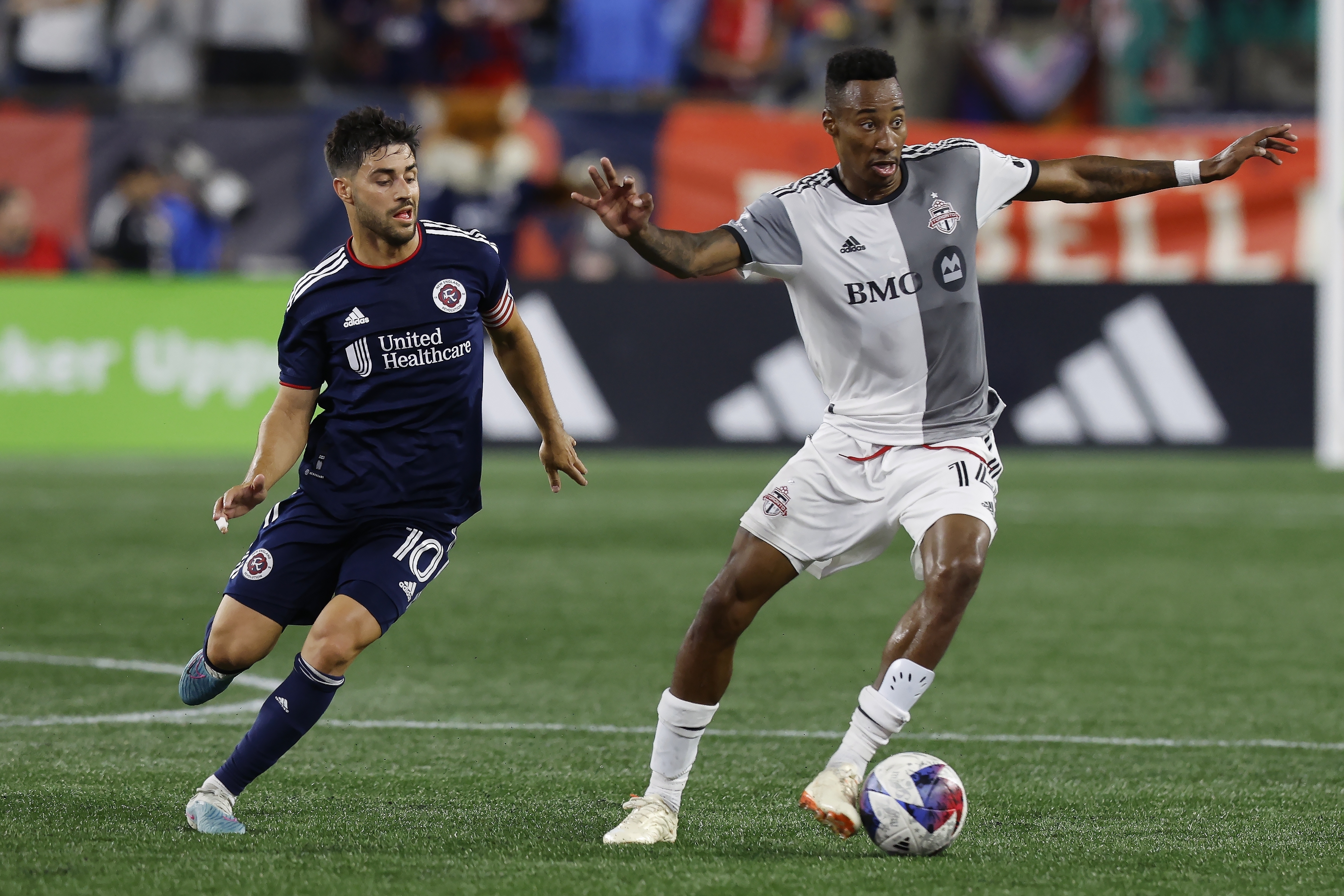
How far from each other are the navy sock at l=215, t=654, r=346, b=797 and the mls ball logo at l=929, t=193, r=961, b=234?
2093mm

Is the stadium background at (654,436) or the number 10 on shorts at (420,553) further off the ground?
the number 10 on shorts at (420,553)

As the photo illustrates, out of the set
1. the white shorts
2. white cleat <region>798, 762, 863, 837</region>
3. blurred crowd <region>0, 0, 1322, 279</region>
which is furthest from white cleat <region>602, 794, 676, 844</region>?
blurred crowd <region>0, 0, 1322, 279</region>

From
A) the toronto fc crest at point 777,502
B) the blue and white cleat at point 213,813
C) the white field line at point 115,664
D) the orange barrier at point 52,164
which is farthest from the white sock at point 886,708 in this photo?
the orange barrier at point 52,164

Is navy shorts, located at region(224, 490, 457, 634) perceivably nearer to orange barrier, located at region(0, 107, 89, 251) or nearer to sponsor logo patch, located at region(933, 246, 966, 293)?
sponsor logo patch, located at region(933, 246, 966, 293)

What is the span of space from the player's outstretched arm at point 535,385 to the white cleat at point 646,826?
978 millimetres

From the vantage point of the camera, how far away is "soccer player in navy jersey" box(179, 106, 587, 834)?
17.4 feet

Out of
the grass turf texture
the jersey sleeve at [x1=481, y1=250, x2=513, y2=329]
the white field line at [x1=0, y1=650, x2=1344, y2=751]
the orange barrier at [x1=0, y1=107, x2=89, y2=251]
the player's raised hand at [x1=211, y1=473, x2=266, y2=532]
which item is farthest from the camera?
the orange barrier at [x1=0, y1=107, x2=89, y2=251]

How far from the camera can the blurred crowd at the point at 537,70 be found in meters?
18.4

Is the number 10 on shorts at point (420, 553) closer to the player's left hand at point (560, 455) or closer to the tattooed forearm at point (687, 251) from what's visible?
the player's left hand at point (560, 455)

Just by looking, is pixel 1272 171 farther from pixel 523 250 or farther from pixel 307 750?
pixel 307 750

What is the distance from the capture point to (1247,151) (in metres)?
5.62

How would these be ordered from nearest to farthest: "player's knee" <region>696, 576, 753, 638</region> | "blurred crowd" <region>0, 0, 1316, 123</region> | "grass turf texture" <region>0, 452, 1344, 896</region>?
1. "grass turf texture" <region>0, 452, 1344, 896</region>
2. "player's knee" <region>696, 576, 753, 638</region>
3. "blurred crowd" <region>0, 0, 1316, 123</region>

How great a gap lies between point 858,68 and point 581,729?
106 inches

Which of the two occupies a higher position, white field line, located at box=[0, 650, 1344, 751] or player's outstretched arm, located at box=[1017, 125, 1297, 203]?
player's outstretched arm, located at box=[1017, 125, 1297, 203]
